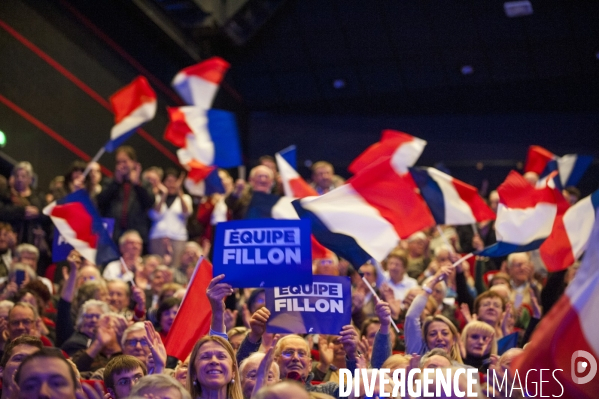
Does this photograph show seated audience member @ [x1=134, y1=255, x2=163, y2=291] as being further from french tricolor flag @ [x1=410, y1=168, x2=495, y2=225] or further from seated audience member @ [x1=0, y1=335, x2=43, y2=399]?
seated audience member @ [x1=0, y1=335, x2=43, y2=399]

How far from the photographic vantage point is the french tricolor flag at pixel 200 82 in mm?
9609

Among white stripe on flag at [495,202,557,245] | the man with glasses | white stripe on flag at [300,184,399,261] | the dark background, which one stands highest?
the dark background

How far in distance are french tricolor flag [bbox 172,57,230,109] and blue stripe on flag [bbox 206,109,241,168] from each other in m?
0.67

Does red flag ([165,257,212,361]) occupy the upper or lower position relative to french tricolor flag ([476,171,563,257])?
lower

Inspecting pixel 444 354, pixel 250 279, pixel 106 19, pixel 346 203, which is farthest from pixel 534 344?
pixel 106 19

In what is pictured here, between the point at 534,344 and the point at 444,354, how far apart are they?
1660mm

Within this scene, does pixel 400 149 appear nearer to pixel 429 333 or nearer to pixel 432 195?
pixel 432 195

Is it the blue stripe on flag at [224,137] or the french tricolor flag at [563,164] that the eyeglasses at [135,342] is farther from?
the french tricolor flag at [563,164]

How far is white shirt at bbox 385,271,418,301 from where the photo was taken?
7.72 meters

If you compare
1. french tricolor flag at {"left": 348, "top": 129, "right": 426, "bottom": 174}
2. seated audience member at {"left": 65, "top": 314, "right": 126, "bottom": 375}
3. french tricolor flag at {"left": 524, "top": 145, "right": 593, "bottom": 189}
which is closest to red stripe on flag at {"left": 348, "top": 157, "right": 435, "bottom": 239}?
seated audience member at {"left": 65, "top": 314, "right": 126, "bottom": 375}

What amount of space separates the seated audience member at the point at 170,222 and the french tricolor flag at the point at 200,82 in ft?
3.41

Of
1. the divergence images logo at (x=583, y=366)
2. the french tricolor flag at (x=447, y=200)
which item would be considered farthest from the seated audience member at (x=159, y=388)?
the french tricolor flag at (x=447, y=200)

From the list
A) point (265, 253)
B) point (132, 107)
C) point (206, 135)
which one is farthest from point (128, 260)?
point (265, 253)

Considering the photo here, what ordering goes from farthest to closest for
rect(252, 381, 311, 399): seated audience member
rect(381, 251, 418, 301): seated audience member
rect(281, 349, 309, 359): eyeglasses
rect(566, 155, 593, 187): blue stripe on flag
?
rect(566, 155, 593, 187): blue stripe on flag → rect(381, 251, 418, 301): seated audience member → rect(281, 349, 309, 359): eyeglasses → rect(252, 381, 311, 399): seated audience member
